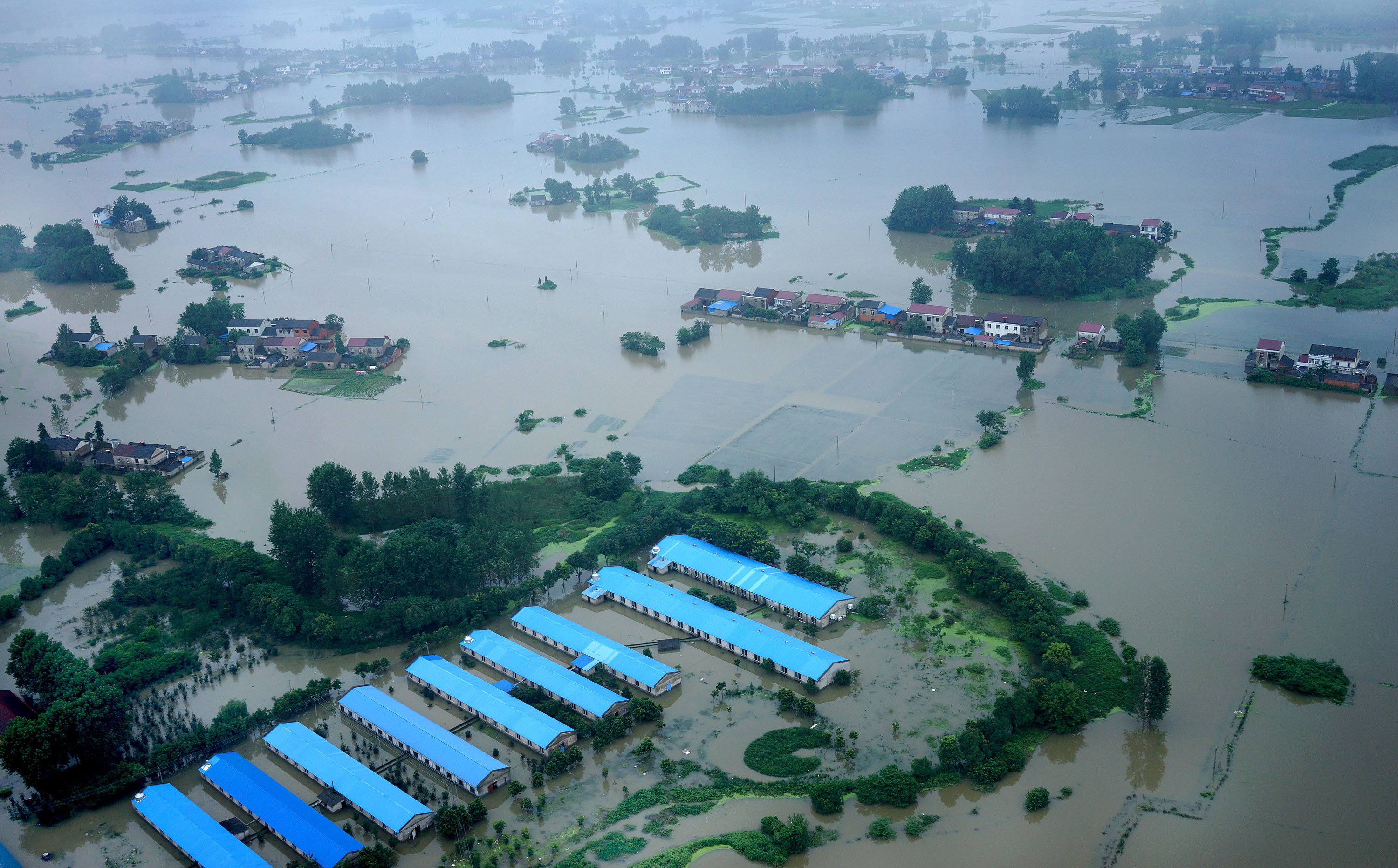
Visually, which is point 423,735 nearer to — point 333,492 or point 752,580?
point 752,580

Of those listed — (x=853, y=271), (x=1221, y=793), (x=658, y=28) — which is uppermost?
(x=658, y=28)

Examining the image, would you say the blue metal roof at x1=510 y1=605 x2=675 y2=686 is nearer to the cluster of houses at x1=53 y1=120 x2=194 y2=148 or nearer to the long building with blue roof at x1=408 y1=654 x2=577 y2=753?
the long building with blue roof at x1=408 y1=654 x2=577 y2=753

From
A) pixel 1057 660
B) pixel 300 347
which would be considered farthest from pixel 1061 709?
pixel 300 347

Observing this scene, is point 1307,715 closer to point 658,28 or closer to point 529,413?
point 529,413

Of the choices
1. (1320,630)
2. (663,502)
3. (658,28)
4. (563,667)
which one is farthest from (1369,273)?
(658,28)

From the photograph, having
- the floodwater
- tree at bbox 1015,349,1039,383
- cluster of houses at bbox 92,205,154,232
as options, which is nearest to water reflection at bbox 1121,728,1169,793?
the floodwater

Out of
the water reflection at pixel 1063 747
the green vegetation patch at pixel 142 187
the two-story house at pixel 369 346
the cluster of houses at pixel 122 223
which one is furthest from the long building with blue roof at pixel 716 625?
the green vegetation patch at pixel 142 187

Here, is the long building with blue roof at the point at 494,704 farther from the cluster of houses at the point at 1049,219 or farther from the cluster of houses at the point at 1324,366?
the cluster of houses at the point at 1049,219
